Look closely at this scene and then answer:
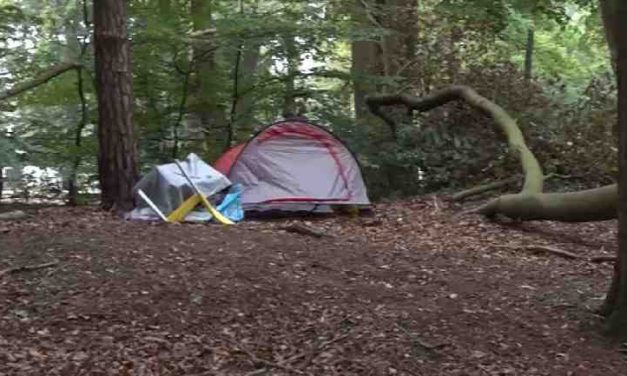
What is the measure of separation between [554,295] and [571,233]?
3025 mm

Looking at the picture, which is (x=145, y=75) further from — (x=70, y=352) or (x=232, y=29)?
(x=70, y=352)

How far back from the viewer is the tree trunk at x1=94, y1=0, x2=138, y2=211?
844cm

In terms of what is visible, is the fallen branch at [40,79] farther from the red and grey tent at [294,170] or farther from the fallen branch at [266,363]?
the fallen branch at [266,363]

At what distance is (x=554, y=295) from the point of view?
5.86 meters

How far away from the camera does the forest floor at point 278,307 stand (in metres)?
4.32

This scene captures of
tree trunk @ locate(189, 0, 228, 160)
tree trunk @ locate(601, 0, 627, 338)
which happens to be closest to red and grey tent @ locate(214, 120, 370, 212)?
tree trunk @ locate(189, 0, 228, 160)

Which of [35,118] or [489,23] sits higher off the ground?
[489,23]

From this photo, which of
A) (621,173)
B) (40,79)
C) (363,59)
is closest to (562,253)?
(621,173)

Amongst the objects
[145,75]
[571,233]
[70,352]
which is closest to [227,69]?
[145,75]

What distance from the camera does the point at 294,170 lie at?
31.7 ft

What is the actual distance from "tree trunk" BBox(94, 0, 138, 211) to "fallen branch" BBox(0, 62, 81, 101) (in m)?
3.17

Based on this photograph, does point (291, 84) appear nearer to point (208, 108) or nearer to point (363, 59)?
point (208, 108)

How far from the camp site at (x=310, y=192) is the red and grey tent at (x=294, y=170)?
2cm

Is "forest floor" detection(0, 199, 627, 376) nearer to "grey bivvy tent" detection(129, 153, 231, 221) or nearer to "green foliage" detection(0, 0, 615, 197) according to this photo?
"grey bivvy tent" detection(129, 153, 231, 221)
